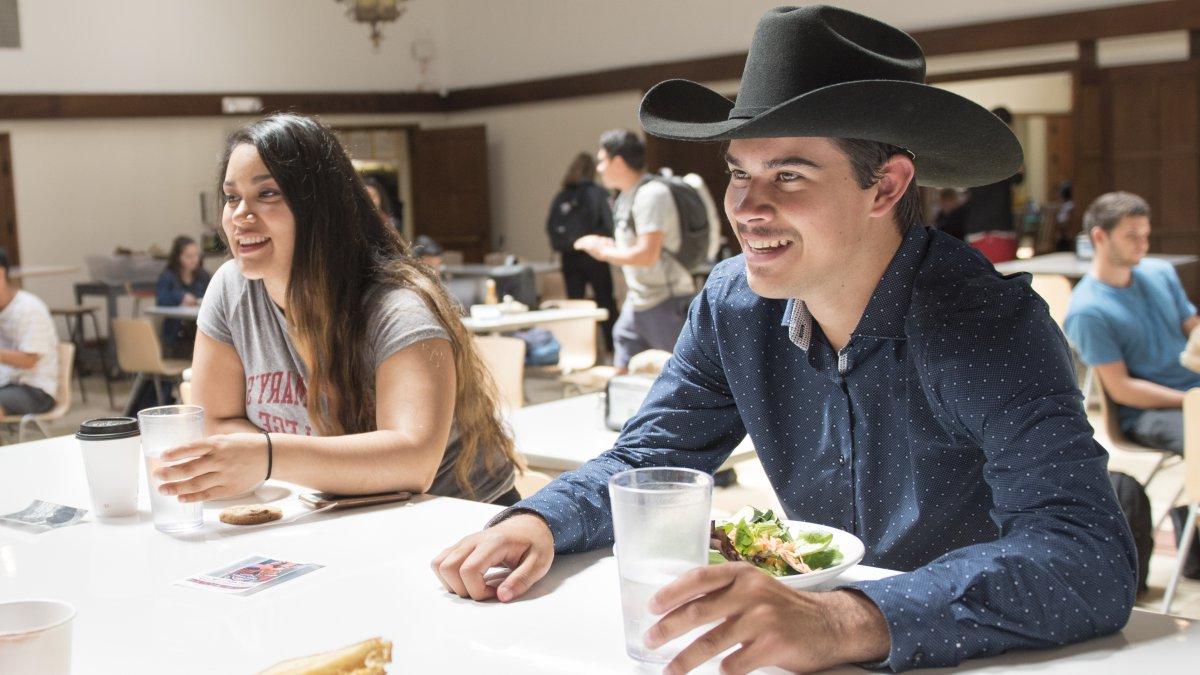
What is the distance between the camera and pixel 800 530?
1552 millimetres

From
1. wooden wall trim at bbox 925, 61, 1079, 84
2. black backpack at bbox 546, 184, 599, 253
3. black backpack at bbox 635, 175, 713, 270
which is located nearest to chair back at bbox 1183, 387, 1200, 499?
black backpack at bbox 635, 175, 713, 270

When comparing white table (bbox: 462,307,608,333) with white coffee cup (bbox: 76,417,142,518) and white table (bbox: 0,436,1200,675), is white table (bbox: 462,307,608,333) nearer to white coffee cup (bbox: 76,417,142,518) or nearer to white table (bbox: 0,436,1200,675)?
white coffee cup (bbox: 76,417,142,518)

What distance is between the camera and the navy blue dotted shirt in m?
1.27

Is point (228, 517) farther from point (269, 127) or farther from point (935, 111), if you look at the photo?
point (935, 111)

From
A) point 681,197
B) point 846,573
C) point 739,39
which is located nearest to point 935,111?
point 846,573

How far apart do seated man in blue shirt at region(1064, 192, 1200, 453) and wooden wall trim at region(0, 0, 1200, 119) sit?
5.00m

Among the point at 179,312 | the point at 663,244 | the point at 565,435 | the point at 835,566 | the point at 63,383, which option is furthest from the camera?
the point at 179,312

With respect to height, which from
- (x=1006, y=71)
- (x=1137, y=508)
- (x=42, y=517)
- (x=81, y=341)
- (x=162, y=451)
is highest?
(x=1006, y=71)

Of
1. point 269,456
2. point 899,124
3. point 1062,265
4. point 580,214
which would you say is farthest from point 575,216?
point 899,124

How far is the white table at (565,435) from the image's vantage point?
3014mm

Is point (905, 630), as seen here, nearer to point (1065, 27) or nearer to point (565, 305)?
point (565, 305)

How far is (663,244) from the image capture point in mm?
6262

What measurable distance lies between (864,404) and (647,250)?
4429 mm

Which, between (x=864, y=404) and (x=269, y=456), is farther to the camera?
(x=269, y=456)
